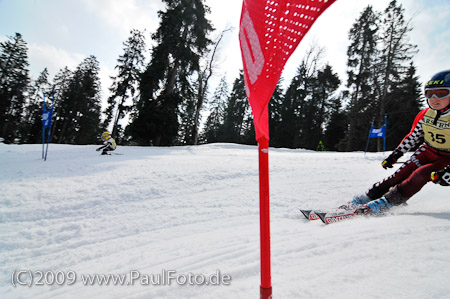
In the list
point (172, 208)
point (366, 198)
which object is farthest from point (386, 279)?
point (172, 208)

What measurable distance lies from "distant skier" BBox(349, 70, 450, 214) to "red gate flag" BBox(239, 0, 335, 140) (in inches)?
96.5

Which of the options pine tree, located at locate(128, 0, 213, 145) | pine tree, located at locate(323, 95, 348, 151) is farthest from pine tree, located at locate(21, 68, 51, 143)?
pine tree, located at locate(323, 95, 348, 151)

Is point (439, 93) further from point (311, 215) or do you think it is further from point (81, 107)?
point (81, 107)

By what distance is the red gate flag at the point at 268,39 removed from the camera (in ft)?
1.99

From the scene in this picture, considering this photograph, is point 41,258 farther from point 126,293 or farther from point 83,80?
point 83,80

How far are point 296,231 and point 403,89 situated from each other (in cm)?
2782

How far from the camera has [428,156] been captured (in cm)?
269

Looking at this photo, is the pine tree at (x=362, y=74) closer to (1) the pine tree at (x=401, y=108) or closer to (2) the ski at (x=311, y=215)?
(1) the pine tree at (x=401, y=108)

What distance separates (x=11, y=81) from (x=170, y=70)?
3339cm

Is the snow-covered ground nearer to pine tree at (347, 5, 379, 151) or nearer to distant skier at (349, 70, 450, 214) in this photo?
distant skier at (349, 70, 450, 214)

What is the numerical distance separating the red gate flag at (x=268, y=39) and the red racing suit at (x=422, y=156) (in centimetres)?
273

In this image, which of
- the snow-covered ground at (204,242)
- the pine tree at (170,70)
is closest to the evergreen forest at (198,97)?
the pine tree at (170,70)

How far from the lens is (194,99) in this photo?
21688 millimetres

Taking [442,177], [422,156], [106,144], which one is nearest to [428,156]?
[422,156]
